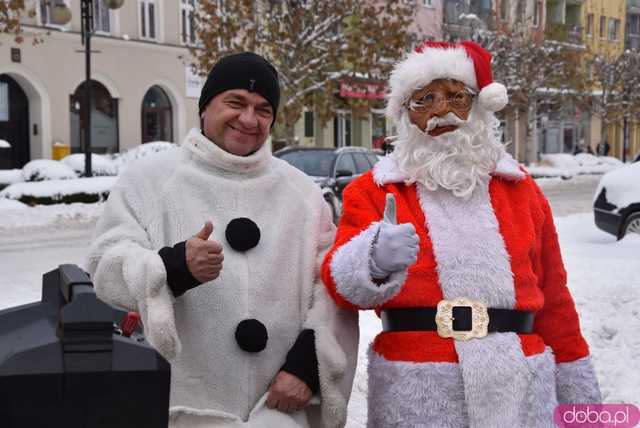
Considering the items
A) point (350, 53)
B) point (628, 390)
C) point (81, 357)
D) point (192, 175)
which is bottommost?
point (628, 390)

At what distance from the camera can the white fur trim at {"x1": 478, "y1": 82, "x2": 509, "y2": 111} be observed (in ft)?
8.34

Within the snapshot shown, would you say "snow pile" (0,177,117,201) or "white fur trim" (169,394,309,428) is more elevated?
"snow pile" (0,177,117,201)

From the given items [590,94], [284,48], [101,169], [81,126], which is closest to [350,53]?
[284,48]

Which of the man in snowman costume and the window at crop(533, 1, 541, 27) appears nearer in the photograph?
the man in snowman costume

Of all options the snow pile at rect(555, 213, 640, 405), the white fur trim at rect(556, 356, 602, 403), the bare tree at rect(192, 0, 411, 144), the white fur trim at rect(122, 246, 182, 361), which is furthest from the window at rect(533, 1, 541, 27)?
the white fur trim at rect(122, 246, 182, 361)

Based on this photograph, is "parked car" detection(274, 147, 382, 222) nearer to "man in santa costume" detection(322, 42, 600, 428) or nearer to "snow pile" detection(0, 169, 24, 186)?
"snow pile" detection(0, 169, 24, 186)

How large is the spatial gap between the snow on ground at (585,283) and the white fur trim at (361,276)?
1.61 m

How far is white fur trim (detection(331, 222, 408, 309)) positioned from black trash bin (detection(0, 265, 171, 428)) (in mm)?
832

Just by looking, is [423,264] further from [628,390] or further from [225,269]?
[628,390]

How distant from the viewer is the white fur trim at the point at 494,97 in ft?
8.34

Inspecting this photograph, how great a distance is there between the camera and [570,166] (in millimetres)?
36656

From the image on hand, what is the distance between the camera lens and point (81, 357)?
1.42 meters

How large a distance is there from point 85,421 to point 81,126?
2573cm

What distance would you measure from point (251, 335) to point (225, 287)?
0.51ft
